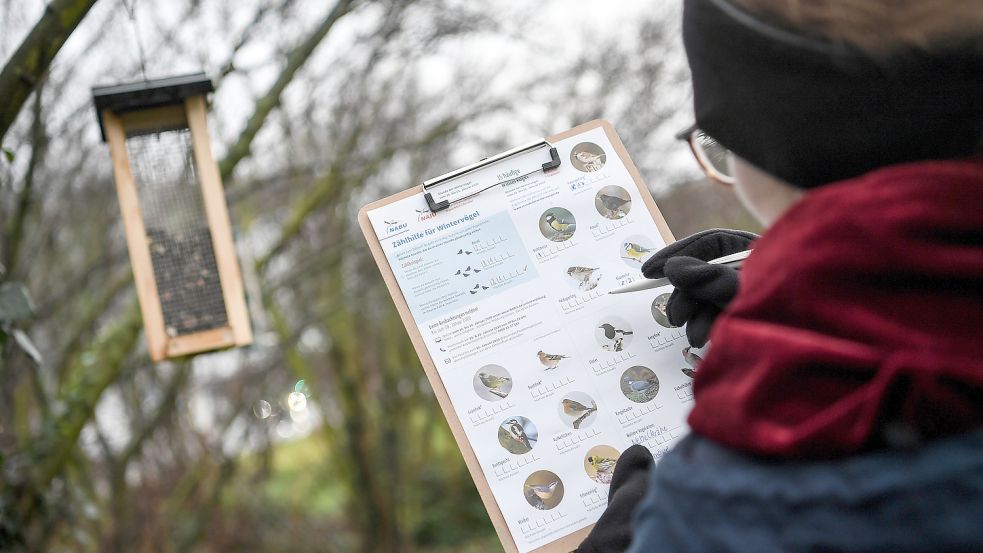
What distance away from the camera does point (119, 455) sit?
4.89 meters

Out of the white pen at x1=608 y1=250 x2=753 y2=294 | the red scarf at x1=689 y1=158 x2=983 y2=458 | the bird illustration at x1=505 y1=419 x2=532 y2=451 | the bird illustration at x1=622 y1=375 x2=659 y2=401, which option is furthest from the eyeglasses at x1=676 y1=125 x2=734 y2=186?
the bird illustration at x1=505 y1=419 x2=532 y2=451

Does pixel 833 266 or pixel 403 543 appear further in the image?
pixel 403 543

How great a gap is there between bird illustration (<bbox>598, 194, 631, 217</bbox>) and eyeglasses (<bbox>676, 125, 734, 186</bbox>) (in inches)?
16.2

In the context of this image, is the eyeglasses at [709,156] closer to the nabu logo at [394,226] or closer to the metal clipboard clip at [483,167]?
the metal clipboard clip at [483,167]

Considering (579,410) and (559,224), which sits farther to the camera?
(559,224)

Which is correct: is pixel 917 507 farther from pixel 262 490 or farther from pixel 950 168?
pixel 262 490

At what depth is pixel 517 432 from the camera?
59.3 inches

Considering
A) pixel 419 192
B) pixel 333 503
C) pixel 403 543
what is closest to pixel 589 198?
pixel 419 192

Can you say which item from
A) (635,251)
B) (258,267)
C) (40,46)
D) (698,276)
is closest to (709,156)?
(698,276)

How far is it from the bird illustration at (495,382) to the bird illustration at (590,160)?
43cm

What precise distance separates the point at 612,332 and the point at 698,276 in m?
0.27

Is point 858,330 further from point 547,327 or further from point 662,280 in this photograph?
point 547,327

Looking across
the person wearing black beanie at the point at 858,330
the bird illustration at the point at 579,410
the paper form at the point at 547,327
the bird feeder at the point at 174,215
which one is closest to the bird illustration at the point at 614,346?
the paper form at the point at 547,327

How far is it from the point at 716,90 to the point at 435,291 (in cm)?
73
